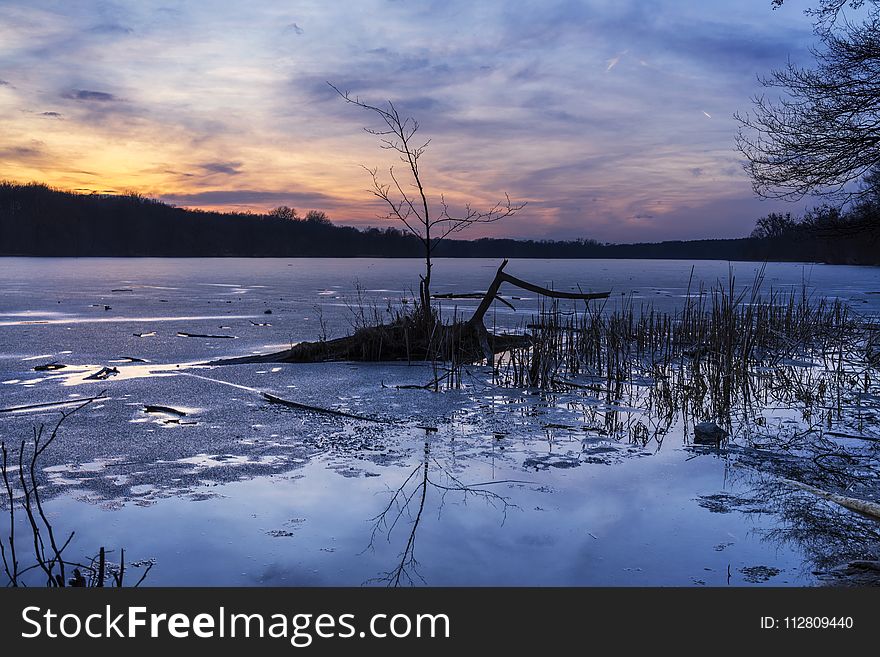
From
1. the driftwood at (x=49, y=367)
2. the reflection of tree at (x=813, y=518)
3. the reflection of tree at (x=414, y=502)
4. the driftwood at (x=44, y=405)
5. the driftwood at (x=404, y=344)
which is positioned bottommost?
the reflection of tree at (x=414, y=502)

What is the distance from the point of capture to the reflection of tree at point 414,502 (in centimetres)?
266

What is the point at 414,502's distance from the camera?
3.43 meters

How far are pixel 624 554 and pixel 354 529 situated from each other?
47.4 inches

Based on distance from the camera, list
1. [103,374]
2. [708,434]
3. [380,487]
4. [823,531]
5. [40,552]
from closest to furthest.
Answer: [40,552]
[823,531]
[380,487]
[708,434]
[103,374]

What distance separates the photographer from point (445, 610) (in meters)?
2.25

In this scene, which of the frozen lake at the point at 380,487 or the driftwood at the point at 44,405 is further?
the driftwood at the point at 44,405

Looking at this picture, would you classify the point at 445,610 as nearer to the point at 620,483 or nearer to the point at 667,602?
the point at 667,602

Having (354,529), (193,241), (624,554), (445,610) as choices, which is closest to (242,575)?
(354,529)

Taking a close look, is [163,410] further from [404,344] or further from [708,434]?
[708,434]

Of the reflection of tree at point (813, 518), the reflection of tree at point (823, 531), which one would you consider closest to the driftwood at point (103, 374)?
the reflection of tree at point (813, 518)

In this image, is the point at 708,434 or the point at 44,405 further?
the point at 44,405

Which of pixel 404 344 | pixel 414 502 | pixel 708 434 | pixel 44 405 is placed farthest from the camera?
pixel 404 344

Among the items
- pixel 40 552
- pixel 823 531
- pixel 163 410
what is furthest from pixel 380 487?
pixel 163 410

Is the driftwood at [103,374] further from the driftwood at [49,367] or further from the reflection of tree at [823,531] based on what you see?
the reflection of tree at [823,531]
